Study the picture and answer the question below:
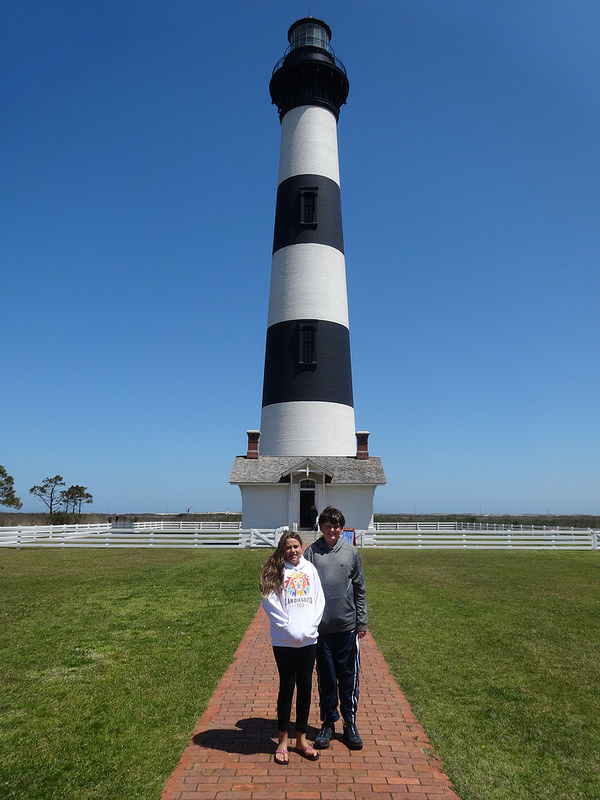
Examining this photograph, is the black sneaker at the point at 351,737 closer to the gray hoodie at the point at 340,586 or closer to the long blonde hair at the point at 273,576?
the gray hoodie at the point at 340,586

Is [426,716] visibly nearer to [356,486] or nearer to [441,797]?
[441,797]

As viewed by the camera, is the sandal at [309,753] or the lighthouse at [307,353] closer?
the sandal at [309,753]

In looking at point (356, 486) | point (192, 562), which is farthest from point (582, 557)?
point (192, 562)

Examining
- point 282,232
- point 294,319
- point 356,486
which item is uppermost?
point 282,232

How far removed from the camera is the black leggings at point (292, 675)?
421 cm

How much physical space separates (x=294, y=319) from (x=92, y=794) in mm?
22018

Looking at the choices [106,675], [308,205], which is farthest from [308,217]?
[106,675]

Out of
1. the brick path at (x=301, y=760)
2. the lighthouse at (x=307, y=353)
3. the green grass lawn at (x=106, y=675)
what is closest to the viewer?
the brick path at (x=301, y=760)

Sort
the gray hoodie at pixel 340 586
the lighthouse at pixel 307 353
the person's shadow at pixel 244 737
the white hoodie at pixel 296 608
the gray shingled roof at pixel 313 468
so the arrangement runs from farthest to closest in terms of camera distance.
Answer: the lighthouse at pixel 307 353
the gray shingled roof at pixel 313 468
the gray hoodie at pixel 340 586
the person's shadow at pixel 244 737
the white hoodie at pixel 296 608

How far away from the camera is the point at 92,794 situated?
3646 millimetres

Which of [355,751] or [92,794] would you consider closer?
[92,794]

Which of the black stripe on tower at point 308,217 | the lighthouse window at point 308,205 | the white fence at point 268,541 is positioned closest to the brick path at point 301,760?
the white fence at point 268,541

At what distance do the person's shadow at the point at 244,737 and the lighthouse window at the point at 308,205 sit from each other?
23672mm

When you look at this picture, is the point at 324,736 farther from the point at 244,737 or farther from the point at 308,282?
the point at 308,282
